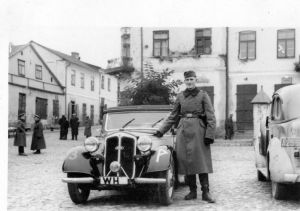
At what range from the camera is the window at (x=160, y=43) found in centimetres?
2294

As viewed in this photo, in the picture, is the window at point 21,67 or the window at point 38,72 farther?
the window at point 38,72

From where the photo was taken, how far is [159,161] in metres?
5.76

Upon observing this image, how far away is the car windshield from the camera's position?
6980 millimetres

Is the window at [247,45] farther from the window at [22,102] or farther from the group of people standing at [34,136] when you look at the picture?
the window at [22,102]

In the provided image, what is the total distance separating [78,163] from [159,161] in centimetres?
109

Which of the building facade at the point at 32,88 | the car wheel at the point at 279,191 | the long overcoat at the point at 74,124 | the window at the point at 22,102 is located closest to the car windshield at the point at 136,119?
the car wheel at the point at 279,191

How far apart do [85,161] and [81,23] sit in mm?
2288

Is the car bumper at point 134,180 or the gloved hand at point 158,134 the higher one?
the gloved hand at point 158,134

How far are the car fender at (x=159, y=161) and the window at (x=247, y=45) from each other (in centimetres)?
1748

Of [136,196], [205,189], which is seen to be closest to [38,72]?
[136,196]

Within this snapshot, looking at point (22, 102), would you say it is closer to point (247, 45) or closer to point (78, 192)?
point (247, 45)

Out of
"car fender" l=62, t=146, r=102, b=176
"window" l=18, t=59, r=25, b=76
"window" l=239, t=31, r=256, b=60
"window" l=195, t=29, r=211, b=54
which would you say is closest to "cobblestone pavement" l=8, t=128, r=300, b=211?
"car fender" l=62, t=146, r=102, b=176

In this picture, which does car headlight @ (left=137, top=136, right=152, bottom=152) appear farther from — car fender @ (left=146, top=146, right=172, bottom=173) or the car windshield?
the car windshield

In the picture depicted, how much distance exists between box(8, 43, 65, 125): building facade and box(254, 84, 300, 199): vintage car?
1892cm
